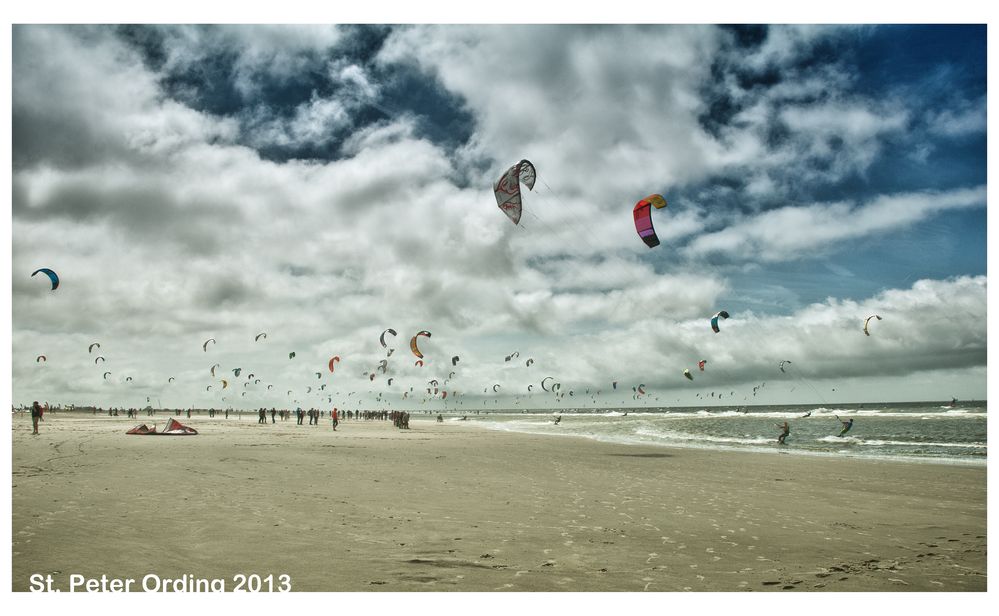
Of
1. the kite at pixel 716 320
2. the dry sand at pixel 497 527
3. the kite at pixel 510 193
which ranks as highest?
the kite at pixel 510 193

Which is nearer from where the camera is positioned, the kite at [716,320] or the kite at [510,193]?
the kite at [510,193]

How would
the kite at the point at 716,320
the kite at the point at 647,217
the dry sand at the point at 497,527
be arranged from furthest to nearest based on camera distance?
the kite at the point at 716,320
the kite at the point at 647,217
the dry sand at the point at 497,527

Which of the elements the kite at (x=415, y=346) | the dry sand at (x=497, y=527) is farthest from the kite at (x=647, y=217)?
the kite at (x=415, y=346)

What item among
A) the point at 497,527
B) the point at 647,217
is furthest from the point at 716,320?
the point at 497,527

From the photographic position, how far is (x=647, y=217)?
14.5 meters

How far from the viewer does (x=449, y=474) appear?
47.7 ft

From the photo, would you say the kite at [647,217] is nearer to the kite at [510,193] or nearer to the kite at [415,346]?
the kite at [510,193]

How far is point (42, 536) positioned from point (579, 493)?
8.42 metres

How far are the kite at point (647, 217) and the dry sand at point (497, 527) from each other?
223 inches

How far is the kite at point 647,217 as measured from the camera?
1434cm

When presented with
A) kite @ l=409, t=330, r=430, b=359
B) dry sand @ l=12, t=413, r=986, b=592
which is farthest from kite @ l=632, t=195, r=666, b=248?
kite @ l=409, t=330, r=430, b=359

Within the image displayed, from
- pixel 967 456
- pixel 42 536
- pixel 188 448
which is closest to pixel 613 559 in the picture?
pixel 42 536

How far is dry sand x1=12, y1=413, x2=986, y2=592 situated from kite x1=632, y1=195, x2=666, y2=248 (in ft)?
18.6

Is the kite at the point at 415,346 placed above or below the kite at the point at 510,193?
below
